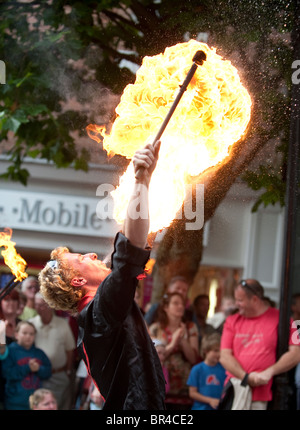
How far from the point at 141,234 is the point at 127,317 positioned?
40 centimetres

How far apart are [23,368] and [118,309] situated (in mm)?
2682

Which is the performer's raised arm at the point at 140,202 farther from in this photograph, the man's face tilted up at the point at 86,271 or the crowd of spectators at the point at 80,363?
the crowd of spectators at the point at 80,363

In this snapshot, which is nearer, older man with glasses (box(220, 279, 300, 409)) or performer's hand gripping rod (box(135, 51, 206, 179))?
performer's hand gripping rod (box(135, 51, 206, 179))

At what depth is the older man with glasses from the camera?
431cm

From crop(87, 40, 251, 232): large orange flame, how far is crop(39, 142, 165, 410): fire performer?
40 cm

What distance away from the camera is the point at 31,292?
5469mm

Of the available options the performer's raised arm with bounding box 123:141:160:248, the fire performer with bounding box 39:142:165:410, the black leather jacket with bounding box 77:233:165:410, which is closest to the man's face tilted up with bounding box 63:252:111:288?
the fire performer with bounding box 39:142:165:410

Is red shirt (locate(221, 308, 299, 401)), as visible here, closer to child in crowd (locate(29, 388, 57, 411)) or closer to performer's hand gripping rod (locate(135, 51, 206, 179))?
child in crowd (locate(29, 388, 57, 411))

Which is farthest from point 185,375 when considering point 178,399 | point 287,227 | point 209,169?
point 209,169

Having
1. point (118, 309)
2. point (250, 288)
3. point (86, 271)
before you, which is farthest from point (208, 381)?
point (118, 309)

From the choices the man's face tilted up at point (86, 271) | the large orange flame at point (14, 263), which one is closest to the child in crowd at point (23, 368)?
the large orange flame at point (14, 263)

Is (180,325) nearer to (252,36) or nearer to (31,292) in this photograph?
(31,292)

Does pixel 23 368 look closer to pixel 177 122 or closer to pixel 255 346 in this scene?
pixel 255 346

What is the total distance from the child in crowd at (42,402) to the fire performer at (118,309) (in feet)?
5.51
